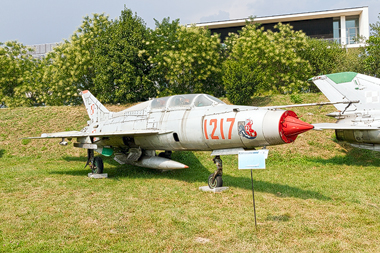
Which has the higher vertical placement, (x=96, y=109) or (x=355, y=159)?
(x=96, y=109)

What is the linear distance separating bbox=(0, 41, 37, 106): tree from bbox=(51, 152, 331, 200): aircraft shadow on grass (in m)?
15.5

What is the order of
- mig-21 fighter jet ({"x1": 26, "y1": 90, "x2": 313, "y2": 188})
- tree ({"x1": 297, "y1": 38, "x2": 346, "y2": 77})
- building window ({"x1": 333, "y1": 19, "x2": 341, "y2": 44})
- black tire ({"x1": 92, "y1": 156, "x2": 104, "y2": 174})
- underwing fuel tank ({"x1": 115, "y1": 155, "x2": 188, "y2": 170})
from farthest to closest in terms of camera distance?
1. building window ({"x1": 333, "y1": 19, "x2": 341, "y2": 44})
2. tree ({"x1": 297, "y1": 38, "x2": 346, "y2": 77})
3. black tire ({"x1": 92, "y1": 156, "x2": 104, "y2": 174})
4. underwing fuel tank ({"x1": 115, "y1": 155, "x2": 188, "y2": 170})
5. mig-21 fighter jet ({"x1": 26, "y1": 90, "x2": 313, "y2": 188})

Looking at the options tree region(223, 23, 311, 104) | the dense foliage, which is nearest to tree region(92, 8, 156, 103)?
the dense foliage

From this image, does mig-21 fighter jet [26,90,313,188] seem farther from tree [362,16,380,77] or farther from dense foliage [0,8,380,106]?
tree [362,16,380,77]

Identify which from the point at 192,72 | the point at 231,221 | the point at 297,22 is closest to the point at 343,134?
the point at 231,221

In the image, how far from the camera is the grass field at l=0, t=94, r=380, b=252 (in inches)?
215

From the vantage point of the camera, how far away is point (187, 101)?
10133 millimetres

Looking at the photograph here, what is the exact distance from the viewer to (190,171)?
13.2 meters

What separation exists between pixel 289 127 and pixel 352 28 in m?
37.2

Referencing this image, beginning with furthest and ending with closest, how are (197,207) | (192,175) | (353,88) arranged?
(353,88) → (192,175) → (197,207)

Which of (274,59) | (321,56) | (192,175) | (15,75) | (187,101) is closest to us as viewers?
(187,101)

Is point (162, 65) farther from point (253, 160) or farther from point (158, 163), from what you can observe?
point (253, 160)

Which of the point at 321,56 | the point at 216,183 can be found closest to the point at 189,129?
the point at 216,183

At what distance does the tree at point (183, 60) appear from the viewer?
23156 mm
